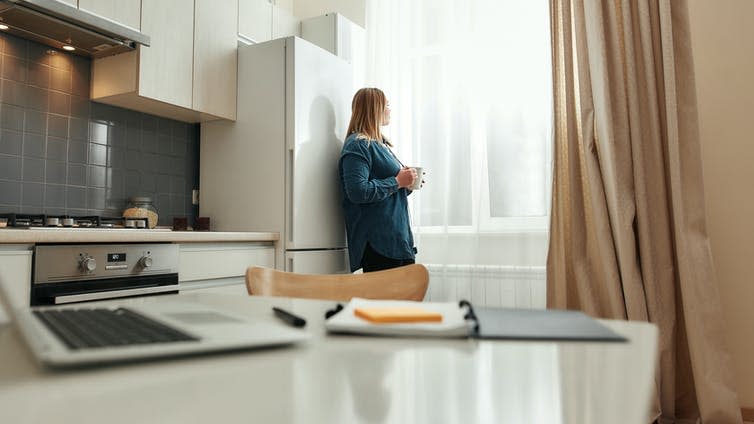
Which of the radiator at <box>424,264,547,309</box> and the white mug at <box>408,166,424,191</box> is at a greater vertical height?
the white mug at <box>408,166,424,191</box>

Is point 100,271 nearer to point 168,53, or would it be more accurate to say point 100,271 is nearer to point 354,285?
point 354,285

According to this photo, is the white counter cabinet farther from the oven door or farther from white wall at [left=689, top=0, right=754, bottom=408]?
white wall at [left=689, top=0, right=754, bottom=408]

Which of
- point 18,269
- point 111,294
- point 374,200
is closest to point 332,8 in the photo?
point 374,200

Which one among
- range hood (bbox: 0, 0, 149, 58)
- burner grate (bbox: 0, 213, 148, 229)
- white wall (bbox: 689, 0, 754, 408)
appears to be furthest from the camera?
white wall (bbox: 689, 0, 754, 408)

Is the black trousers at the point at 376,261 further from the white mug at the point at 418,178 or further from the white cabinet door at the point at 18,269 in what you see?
the white cabinet door at the point at 18,269

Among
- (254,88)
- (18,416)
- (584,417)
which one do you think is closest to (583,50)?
(254,88)

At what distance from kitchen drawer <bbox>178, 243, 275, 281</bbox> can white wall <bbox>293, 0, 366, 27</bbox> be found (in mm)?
1713

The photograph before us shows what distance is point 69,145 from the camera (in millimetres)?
2432

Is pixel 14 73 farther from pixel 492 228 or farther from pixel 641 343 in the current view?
pixel 641 343

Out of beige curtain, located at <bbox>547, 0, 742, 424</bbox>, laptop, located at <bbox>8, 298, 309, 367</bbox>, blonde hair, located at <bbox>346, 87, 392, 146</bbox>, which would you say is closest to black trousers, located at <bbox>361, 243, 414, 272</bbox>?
blonde hair, located at <bbox>346, 87, 392, 146</bbox>

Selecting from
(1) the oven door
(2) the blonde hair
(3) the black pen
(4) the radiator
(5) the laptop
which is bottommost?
(4) the radiator

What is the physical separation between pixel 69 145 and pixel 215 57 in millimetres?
800

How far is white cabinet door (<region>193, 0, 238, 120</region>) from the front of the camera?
268cm

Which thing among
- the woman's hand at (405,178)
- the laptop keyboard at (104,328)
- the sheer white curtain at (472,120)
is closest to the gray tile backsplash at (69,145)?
the woman's hand at (405,178)
